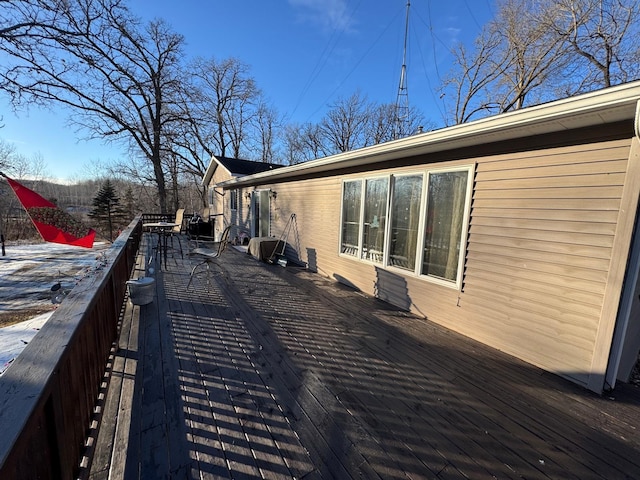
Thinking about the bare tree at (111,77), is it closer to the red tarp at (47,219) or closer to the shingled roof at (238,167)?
the shingled roof at (238,167)

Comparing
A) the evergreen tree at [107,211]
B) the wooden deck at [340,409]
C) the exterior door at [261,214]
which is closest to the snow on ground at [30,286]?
the wooden deck at [340,409]

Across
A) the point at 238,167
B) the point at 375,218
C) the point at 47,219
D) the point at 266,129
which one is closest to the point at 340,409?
the point at 375,218

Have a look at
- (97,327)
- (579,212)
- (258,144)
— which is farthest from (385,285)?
(258,144)

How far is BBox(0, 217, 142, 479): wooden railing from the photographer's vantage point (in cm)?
81

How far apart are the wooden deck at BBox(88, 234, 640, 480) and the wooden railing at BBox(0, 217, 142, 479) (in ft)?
1.03

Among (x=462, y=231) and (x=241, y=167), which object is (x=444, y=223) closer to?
(x=462, y=231)

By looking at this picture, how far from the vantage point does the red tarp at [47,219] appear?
2438mm

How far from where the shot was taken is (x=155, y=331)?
10.3ft

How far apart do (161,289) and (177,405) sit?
3.06m

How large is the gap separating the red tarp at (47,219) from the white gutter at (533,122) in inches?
145

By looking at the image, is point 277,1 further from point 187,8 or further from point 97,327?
point 97,327

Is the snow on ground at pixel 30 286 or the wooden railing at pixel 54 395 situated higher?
the wooden railing at pixel 54 395

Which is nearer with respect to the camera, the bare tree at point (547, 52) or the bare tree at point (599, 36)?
the bare tree at point (599, 36)

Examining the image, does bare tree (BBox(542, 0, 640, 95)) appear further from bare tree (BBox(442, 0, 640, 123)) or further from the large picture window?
the large picture window
